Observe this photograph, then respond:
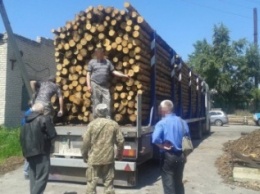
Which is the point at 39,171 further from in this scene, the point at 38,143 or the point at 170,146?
the point at 170,146

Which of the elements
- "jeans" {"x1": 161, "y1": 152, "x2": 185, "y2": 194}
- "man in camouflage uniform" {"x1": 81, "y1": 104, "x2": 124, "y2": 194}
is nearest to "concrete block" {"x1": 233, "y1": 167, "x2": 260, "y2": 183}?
"jeans" {"x1": 161, "y1": 152, "x2": 185, "y2": 194}

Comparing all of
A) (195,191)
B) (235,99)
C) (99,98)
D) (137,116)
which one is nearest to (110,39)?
(99,98)

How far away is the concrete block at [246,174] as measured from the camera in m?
8.90

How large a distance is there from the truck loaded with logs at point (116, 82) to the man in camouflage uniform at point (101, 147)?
1.22m

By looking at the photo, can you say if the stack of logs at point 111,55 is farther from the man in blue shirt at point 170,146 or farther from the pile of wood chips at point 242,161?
the pile of wood chips at point 242,161

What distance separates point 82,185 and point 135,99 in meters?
2.05

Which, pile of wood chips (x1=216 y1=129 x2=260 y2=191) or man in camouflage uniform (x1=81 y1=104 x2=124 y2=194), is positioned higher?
man in camouflage uniform (x1=81 y1=104 x2=124 y2=194)

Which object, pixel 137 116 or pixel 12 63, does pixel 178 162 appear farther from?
pixel 12 63

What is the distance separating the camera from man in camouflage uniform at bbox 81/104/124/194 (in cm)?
643

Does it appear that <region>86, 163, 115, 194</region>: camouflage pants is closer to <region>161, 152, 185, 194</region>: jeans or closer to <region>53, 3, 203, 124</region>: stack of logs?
<region>161, 152, 185, 194</region>: jeans

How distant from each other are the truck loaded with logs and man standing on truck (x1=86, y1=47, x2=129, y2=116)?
30 centimetres

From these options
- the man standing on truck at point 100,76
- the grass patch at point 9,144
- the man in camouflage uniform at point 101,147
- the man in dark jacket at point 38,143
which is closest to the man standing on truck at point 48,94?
the man standing on truck at point 100,76

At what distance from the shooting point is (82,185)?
8562mm

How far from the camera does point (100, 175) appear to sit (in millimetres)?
6641
